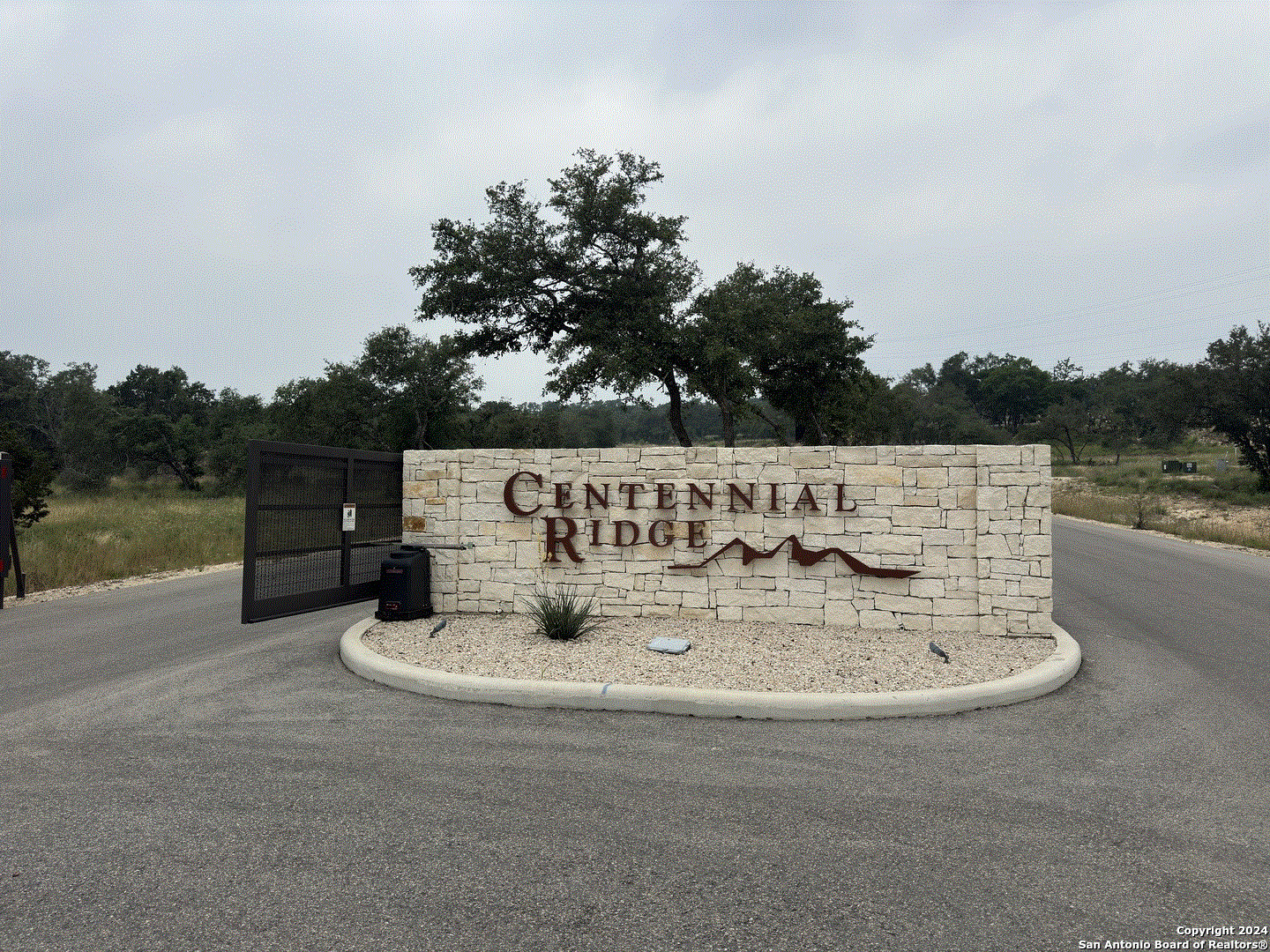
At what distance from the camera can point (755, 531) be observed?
9.23 metres

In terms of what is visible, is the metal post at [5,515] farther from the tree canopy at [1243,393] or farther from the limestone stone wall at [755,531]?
the tree canopy at [1243,393]

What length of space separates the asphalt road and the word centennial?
3.32m

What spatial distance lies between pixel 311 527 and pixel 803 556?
610cm

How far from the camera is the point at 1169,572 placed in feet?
46.9

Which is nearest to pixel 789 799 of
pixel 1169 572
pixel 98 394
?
pixel 1169 572

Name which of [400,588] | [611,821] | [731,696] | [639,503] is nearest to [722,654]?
[731,696]

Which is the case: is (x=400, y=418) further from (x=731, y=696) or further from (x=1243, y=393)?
(x=1243, y=393)

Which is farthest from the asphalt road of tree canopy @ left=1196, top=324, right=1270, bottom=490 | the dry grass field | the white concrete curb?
tree canopy @ left=1196, top=324, right=1270, bottom=490

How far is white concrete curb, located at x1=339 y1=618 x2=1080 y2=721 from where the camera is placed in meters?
5.91

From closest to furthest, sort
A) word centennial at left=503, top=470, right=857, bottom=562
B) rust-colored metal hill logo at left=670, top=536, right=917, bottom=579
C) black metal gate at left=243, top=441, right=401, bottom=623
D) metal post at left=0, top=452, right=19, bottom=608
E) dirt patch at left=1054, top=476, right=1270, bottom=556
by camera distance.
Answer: black metal gate at left=243, top=441, right=401, bottom=623, rust-colored metal hill logo at left=670, top=536, right=917, bottom=579, word centennial at left=503, top=470, right=857, bottom=562, metal post at left=0, top=452, right=19, bottom=608, dirt patch at left=1054, top=476, right=1270, bottom=556


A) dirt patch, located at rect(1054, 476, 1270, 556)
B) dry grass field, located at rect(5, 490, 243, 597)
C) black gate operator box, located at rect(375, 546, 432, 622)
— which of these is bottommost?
dry grass field, located at rect(5, 490, 243, 597)

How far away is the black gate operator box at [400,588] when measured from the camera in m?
9.30

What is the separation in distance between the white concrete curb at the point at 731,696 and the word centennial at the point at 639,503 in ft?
10.2

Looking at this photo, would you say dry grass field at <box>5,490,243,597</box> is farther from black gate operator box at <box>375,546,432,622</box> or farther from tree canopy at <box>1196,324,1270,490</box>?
tree canopy at <box>1196,324,1270,490</box>
